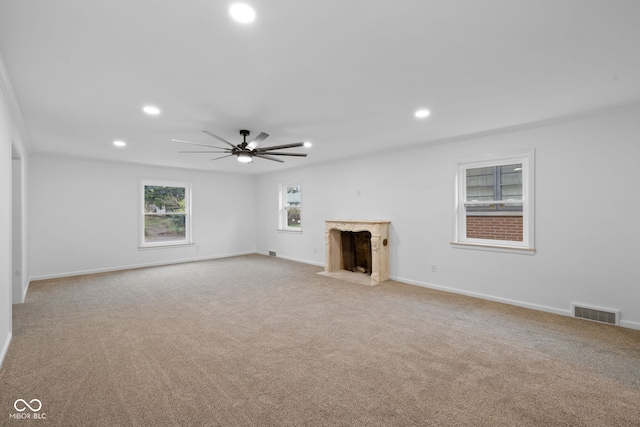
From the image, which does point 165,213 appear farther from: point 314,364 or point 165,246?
point 314,364

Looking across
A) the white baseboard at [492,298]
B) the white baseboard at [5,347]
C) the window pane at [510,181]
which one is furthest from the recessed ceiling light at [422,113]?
the white baseboard at [5,347]

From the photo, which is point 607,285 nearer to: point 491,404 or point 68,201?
point 491,404

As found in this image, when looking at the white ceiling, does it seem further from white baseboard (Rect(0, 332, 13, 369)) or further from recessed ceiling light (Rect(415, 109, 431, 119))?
white baseboard (Rect(0, 332, 13, 369))

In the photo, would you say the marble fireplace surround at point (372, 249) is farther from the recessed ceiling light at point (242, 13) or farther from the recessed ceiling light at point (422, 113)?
the recessed ceiling light at point (242, 13)

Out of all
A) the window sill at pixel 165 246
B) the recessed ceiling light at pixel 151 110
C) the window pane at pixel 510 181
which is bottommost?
the window sill at pixel 165 246

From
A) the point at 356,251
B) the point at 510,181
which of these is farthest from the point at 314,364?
the point at 510,181

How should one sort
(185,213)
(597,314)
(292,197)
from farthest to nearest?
(292,197) → (185,213) → (597,314)

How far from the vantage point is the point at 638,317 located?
3330 millimetres

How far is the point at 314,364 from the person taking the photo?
8.43 feet

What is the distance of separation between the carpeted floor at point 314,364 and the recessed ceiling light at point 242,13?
243 centimetres

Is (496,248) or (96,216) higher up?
(96,216)

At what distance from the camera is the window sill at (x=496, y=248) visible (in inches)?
160

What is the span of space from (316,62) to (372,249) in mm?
3702
